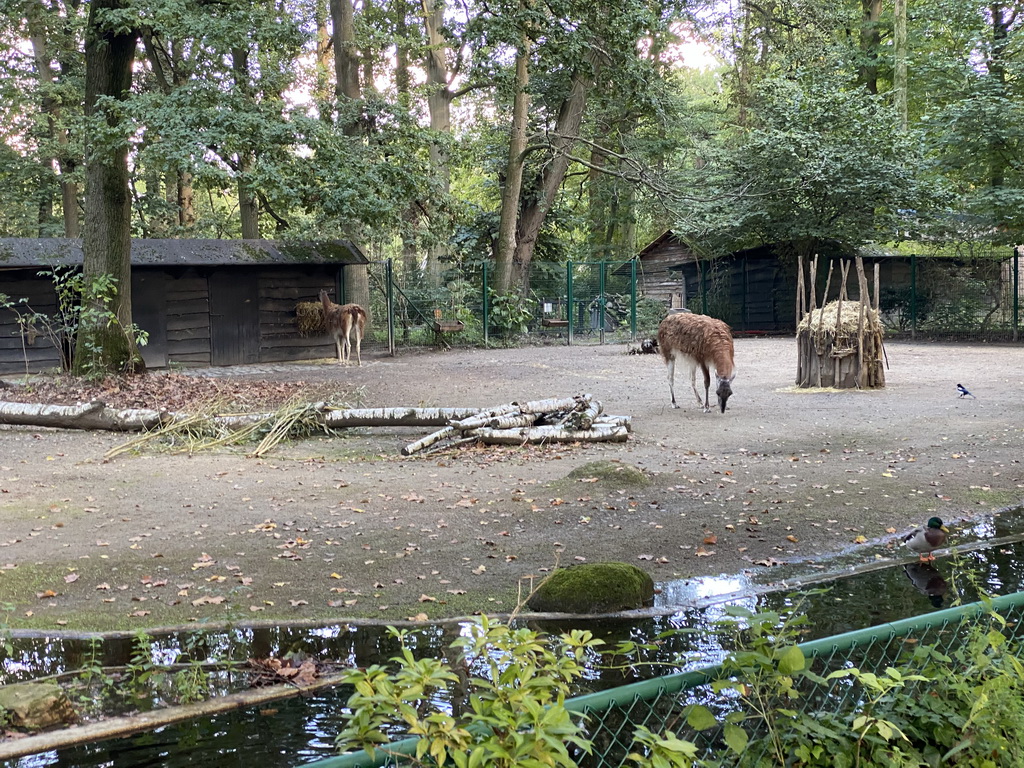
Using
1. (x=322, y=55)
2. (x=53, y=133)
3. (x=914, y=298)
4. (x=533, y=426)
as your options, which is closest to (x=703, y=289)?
(x=914, y=298)

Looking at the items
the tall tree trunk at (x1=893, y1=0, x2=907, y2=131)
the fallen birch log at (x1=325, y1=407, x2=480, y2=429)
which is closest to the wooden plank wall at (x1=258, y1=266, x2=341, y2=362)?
the fallen birch log at (x1=325, y1=407, x2=480, y2=429)

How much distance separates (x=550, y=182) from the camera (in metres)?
28.5

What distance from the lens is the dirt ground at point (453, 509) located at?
555cm

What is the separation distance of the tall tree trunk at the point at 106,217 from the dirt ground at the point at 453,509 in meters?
3.27

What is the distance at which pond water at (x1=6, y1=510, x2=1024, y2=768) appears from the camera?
363 cm

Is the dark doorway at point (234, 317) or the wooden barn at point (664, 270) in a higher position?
the wooden barn at point (664, 270)

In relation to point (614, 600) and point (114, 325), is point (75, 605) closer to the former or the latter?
point (614, 600)

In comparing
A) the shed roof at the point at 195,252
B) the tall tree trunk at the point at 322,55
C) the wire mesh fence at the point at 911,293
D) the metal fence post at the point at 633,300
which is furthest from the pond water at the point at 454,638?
the wire mesh fence at the point at 911,293

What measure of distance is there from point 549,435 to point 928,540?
508 cm

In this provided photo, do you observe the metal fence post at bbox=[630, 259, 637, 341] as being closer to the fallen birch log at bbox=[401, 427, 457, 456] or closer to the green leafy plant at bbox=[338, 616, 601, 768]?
the fallen birch log at bbox=[401, 427, 457, 456]

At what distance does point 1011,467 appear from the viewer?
881 centimetres

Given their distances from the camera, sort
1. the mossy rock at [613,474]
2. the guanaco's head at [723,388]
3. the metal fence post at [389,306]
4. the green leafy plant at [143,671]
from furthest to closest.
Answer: the metal fence post at [389,306]
the guanaco's head at [723,388]
the mossy rock at [613,474]
the green leafy plant at [143,671]

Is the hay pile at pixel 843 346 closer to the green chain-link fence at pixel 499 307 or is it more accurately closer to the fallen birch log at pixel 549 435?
the fallen birch log at pixel 549 435

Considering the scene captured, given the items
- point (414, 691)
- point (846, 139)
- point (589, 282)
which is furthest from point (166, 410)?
point (846, 139)
